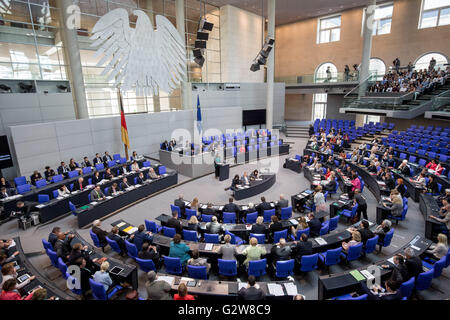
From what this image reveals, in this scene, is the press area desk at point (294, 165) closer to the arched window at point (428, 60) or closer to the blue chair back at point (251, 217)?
the blue chair back at point (251, 217)

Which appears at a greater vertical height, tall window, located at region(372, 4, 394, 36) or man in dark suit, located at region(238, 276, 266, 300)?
tall window, located at region(372, 4, 394, 36)

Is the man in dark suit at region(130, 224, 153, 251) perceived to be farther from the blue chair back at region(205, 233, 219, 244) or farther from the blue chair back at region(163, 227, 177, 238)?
the blue chair back at region(205, 233, 219, 244)

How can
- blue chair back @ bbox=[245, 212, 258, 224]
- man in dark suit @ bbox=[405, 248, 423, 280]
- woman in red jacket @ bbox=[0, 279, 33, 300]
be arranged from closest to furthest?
woman in red jacket @ bbox=[0, 279, 33, 300] < man in dark suit @ bbox=[405, 248, 423, 280] < blue chair back @ bbox=[245, 212, 258, 224]

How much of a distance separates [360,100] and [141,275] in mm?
19736

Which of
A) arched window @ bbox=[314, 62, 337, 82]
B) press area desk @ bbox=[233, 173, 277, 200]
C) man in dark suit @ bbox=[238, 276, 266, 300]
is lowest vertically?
press area desk @ bbox=[233, 173, 277, 200]

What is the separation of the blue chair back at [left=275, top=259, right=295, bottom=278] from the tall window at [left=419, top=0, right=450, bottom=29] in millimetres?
24936

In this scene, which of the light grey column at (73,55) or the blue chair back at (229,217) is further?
the light grey column at (73,55)

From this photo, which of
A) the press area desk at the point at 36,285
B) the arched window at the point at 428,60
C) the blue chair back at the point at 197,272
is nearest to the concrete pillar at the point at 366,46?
the arched window at the point at 428,60

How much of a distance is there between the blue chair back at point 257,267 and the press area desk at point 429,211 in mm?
5072

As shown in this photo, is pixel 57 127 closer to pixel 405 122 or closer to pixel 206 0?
pixel 206 0

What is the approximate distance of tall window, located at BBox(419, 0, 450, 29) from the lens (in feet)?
65.7

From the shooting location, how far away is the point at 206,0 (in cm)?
2041

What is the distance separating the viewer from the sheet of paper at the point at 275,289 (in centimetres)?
473

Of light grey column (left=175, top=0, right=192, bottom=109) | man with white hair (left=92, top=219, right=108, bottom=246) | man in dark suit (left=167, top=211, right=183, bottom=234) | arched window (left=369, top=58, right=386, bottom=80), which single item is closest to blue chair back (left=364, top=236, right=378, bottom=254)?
man in dark suit (left=167, top=211, right=183, bottom=234)
